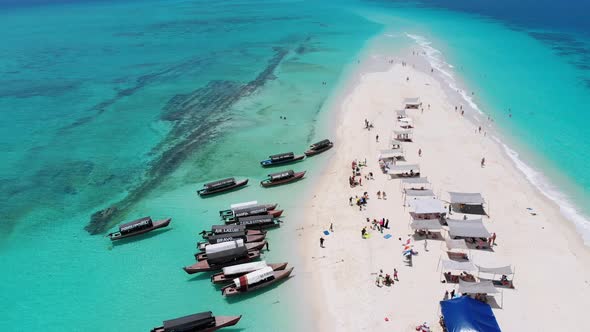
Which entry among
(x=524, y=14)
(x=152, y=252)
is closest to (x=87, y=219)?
(x=152, y=252)

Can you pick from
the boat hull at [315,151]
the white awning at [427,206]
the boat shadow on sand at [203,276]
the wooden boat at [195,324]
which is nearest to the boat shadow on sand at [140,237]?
the boat shadow on sand at [203,276]

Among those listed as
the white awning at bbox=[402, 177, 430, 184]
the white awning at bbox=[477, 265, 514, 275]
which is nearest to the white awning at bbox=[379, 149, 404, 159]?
the white awning at bbox=[402, 177, 430, 184]

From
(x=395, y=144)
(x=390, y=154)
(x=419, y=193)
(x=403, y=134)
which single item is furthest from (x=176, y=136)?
(x=419, y=193)

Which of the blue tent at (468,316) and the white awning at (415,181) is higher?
the white awning at (415,181)

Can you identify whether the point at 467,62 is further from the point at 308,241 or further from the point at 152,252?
the point at 152,252

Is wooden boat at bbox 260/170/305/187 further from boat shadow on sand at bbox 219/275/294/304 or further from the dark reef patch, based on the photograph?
boat shadow on sand at bbox 219/275/294/304

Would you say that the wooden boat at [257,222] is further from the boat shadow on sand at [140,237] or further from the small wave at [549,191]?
the small wave at [549,191]
